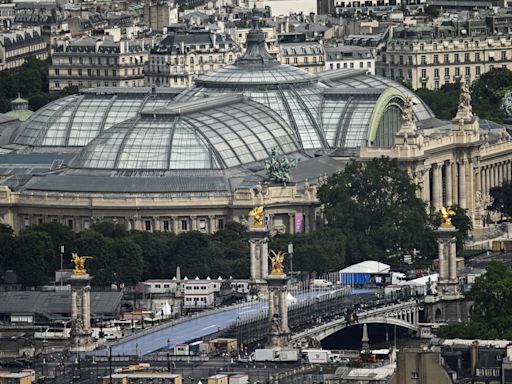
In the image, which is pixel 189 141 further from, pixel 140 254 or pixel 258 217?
pixel 258 217

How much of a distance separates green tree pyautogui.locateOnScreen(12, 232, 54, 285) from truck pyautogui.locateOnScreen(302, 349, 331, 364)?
2683 centimetres

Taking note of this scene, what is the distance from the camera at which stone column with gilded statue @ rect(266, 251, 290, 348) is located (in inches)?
6048

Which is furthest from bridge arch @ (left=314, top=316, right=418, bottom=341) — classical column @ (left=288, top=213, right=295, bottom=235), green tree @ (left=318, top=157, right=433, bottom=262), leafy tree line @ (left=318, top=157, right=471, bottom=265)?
classical column @ (left=288, top=213, right=295, bottom=235)

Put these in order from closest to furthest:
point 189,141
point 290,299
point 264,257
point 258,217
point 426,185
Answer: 1. point 290,299
2. point 258,217
3. point 264,257
4. point 189,141
5. point 426,185

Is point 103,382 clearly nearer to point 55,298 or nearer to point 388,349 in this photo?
point 388,349

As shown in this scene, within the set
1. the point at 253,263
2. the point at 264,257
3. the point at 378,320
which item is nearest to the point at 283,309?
the point at 378,320

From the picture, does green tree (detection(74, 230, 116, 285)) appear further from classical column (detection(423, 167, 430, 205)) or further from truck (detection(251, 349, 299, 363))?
truck (detection(251, 349, 299, 363))

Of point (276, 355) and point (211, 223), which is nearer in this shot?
point (276, 355)

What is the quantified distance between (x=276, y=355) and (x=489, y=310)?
413 inches

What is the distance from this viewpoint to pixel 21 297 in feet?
556

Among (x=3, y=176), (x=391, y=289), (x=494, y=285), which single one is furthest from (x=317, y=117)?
(x=494, y=285)

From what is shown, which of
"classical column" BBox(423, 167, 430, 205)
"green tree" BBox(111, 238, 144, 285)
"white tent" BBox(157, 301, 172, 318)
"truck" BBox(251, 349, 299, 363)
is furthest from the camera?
"classical column" BBox(423, 167, 430, 205)

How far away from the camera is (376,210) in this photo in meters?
184

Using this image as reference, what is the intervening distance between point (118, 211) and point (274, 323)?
104 ft
